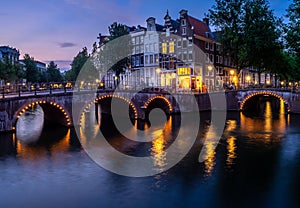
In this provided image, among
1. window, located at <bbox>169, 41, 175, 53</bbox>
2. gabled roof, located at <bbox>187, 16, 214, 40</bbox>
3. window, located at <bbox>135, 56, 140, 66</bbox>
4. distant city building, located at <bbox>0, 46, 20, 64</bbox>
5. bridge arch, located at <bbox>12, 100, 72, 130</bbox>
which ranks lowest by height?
bridge arch, located at <bbox>12, 100, 72, 130</bbox>

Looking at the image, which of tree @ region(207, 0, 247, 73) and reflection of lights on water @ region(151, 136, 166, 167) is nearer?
reflection of lights on water @ region(151, 136, 166, 167)

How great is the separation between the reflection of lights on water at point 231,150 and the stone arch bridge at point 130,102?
16.8 m

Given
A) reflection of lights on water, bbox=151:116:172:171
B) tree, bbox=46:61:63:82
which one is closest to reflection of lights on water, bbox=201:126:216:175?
reflection of lights on water, bbox=151:116:172:171

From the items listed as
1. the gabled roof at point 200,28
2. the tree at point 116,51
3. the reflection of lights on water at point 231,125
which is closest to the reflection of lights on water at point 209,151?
the reflection of lights on water at point 231,125

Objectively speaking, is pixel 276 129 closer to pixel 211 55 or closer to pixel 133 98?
pixel 133 98

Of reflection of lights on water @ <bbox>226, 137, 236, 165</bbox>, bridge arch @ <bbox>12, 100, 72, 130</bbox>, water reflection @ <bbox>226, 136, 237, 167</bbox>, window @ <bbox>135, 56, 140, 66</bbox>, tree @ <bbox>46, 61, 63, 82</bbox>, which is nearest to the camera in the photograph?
water reflection @ <bbox>226, 136, 237, 167</bbox>

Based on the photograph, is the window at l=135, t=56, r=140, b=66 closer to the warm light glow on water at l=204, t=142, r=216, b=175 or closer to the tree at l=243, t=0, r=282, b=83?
the tree at l=243, t=0, r=282, b=83

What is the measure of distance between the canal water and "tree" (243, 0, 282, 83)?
28.1 metres

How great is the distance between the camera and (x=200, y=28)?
67.2 metres

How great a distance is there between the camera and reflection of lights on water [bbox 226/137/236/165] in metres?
22.4

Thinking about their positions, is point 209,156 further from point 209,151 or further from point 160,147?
point 160,147

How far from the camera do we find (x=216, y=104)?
54.5 m

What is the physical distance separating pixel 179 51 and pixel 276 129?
3250 cm

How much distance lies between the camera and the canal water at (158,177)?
15.6 m
